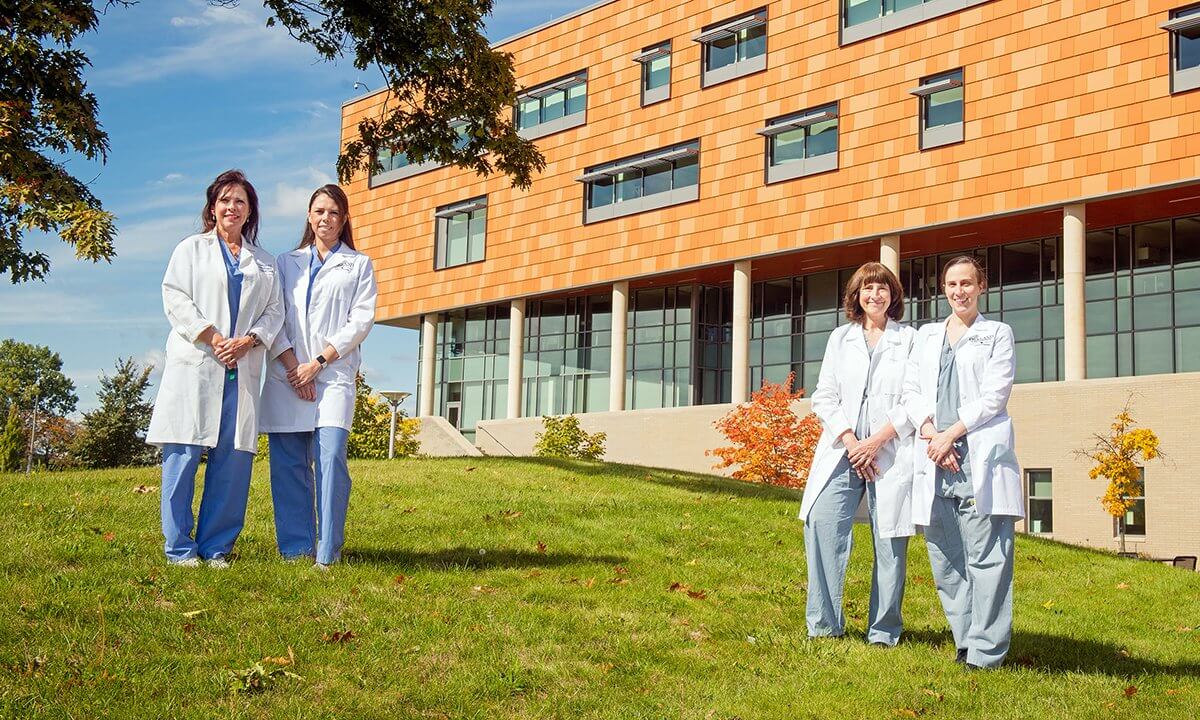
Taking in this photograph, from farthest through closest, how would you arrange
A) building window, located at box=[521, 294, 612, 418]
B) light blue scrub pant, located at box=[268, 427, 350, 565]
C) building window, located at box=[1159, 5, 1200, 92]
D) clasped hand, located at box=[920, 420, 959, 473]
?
building window, located at box=[521, 294, 612, 418] → building window, located at box=[1159, 5, 1200, 92] → light blue scrub pant, located at box=[268, 427, 350, 565] → clasped hand, located at box=[920, 420, 959, 473]

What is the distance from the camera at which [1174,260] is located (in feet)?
110

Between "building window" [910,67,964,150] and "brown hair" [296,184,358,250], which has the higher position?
"building window" [910,67,964,150]

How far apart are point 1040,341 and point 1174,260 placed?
441 cm

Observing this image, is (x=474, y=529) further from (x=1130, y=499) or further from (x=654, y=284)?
(x=654, y=284)

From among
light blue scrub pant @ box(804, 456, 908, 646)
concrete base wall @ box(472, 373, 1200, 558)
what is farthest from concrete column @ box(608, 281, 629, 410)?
light blue scrub pant @ box(804, 456, 908, 646)

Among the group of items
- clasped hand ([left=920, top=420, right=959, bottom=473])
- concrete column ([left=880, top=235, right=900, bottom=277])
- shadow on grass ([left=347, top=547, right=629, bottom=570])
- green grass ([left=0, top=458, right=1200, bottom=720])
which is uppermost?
concrete column ([left=880, top=235, right=900, bottom=277])

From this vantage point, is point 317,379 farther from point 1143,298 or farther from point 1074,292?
point 1143,298

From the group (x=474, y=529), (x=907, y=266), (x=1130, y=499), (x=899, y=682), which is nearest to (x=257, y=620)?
(x=899, y=682)

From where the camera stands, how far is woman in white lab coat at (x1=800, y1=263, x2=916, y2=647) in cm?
715

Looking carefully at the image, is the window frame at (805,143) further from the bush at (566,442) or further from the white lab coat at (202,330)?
the white lab coat at (202,330)

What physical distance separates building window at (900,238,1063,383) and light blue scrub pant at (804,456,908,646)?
29.4 metres

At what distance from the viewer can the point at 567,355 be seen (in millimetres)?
48938

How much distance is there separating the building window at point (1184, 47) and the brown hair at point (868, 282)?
2688cm

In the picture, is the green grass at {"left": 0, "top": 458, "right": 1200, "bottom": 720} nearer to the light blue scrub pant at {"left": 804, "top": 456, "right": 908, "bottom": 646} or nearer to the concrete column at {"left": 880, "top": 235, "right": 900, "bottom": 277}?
the light blue scrub pant at {"left": 804, "top": 456, "right": 908, "bottom": 646}
